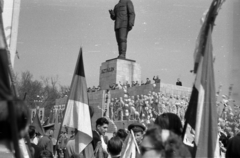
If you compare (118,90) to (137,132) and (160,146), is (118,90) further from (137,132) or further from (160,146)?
(160,146)

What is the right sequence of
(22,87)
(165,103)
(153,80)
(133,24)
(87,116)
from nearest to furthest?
(87,116) < (165,103) < (153,80) < (133,24) < (22,87)

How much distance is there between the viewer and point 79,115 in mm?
3916

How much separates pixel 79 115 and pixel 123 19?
14.3m

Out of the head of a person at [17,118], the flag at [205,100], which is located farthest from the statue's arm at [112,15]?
the head of a person at [17,118]

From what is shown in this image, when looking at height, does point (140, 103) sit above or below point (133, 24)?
below

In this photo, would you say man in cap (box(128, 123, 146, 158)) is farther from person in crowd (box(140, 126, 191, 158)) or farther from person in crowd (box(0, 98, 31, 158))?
person in crowd (box(0, 98, 31, 158))

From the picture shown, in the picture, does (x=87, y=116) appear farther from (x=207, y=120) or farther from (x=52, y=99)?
(x=52, y=99)

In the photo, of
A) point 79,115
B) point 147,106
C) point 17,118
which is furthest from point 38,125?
point 147,106

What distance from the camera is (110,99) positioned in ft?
57.4

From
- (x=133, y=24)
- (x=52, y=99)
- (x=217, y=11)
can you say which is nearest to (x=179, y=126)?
(x=217, y=11)

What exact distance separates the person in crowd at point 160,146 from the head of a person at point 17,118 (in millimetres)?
612

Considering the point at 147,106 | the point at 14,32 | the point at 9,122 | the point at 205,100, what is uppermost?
the point at 14,32

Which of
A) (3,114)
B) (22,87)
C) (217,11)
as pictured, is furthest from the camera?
(22,87)

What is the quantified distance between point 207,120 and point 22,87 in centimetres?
2683
